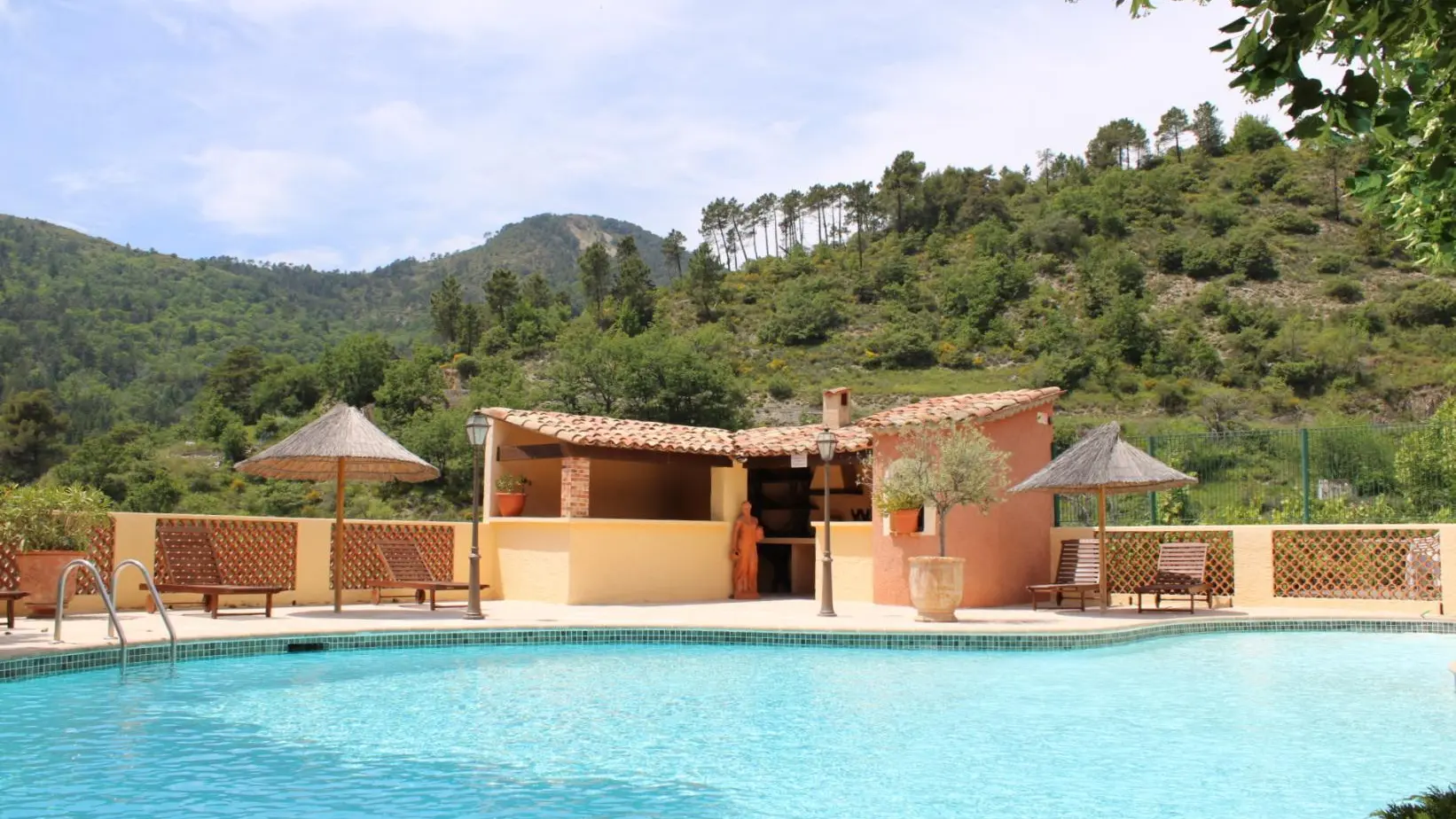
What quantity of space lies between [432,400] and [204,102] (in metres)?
41.9

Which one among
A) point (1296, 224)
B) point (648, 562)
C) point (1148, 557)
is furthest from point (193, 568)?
point (1296, 224)

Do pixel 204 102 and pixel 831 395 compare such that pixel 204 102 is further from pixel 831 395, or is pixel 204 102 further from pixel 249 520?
pixel 831 395

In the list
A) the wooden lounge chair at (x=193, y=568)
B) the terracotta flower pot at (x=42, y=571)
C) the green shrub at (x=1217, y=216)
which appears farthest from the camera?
the green shrub at (x=1217, y=216)


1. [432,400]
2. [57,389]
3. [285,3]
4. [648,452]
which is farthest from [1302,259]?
[57,389]

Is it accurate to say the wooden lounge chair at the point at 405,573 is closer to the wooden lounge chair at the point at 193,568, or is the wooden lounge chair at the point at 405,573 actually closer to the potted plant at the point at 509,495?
the potted plant at the point at 509,495

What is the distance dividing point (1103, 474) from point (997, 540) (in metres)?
2.18

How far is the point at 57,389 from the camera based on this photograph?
68062 mm

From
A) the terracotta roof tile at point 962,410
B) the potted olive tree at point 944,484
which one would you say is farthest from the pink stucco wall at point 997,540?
the potted olive tree at point 944,484

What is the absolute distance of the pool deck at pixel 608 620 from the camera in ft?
32.8

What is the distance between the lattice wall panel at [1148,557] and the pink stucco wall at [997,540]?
920 millimetres

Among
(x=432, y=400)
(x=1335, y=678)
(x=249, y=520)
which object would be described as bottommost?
(x=1335, y=678)

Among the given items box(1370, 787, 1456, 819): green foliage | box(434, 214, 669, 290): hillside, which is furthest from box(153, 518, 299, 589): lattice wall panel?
box(434, 214, 669, 290): hillside

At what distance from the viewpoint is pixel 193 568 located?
38.6ft

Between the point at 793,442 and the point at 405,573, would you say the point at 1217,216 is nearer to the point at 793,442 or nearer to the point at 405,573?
the point at 793,442
